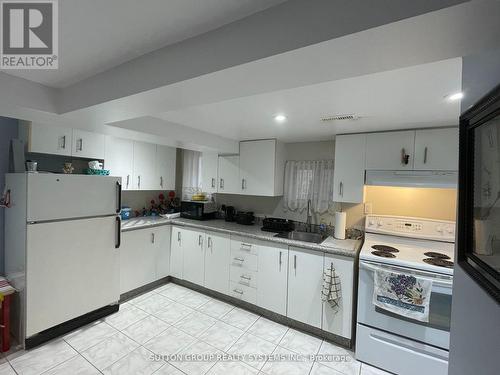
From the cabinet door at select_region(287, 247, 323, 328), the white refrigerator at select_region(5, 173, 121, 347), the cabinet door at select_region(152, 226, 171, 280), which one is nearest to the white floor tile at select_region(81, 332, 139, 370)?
the white refrigerator at select_region(5, 173, 121, 347)

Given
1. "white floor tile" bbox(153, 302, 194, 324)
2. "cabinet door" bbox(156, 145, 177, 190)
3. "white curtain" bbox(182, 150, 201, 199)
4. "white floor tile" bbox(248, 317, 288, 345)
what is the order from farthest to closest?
"white curtain" bbox(182, 150, 201, 199) < "cabinet door" bbox(156, 145, 177, 190) < "white floor tile" bbox(153, 302, 194, 324) < "white floor tile" bbox(248, 317, 288, 345)

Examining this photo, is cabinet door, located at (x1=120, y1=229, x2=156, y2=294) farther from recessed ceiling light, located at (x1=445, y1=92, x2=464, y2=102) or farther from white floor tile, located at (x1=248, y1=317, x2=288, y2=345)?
recessed ceiling light, located at (x1=445, y1=92, x2=464, y2=102)

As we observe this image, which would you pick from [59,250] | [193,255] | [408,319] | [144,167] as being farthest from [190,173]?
[408,319]

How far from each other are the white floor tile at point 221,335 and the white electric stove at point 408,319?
1.17m

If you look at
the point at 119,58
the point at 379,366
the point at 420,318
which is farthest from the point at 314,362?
the point at 119,58

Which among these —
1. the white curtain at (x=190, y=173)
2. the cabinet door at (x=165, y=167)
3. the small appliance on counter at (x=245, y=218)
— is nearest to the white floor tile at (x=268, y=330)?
the small appliance on counter at (x=245, y=218)

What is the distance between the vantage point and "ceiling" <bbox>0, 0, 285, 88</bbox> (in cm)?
81

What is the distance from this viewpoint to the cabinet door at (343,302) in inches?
84.4

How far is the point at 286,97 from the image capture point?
1.56 metres

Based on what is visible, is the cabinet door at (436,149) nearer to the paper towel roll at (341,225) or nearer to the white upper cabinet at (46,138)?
the paper towel roll at (341,225)

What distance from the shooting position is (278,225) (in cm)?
297

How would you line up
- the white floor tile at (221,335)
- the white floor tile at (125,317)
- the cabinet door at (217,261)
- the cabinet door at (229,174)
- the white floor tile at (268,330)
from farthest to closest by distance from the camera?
the cabinet door at (229,174) < the cabinet door at (217,261) < the white floor tile at (125,317) < the white floor tile at (268,330) < the white floor tile at (221,335)

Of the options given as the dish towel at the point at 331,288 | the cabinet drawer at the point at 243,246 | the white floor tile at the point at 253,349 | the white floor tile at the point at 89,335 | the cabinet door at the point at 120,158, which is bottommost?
the white floor tile at the point at 253,349

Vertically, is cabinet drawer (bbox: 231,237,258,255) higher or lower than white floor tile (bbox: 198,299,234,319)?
higher
